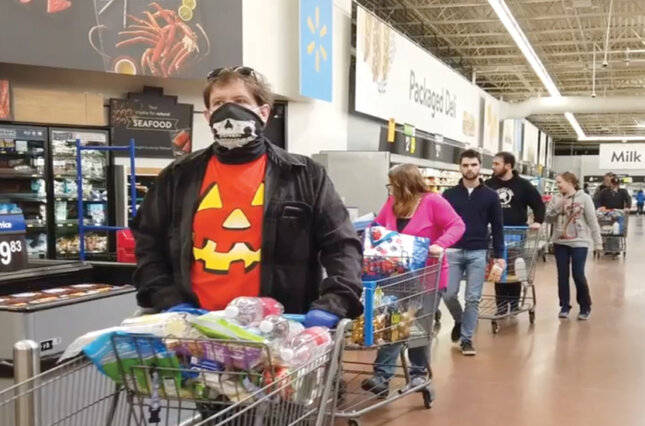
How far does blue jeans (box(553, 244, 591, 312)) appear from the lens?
705 cm

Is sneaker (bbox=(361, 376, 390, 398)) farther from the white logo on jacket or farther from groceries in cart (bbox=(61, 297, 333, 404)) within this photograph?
the white logo on jacket

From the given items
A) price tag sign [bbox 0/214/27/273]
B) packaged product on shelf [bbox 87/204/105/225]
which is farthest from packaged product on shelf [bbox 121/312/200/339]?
packaged product on shelf [bbox 87/204/105/225]

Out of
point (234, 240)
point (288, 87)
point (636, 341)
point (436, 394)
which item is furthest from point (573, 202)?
point (234, 240)

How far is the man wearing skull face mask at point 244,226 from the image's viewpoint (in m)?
1.84

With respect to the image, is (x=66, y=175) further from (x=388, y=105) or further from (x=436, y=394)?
(x=388, y=105)

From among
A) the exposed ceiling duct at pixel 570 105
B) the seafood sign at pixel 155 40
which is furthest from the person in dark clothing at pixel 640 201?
the seafood sign at pixel 155 40

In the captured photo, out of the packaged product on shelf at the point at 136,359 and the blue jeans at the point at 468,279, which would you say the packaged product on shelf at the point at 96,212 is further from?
the packaged product on shelf at the point at 136,359

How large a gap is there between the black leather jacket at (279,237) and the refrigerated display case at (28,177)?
5.60m

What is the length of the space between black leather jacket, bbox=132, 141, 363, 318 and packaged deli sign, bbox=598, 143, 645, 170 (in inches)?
1143

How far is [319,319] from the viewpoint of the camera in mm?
1660

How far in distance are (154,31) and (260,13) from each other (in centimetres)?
169

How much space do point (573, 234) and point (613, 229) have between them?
738 centimetres

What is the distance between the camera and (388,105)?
12273mm

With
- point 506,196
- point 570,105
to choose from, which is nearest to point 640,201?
point 570,105
